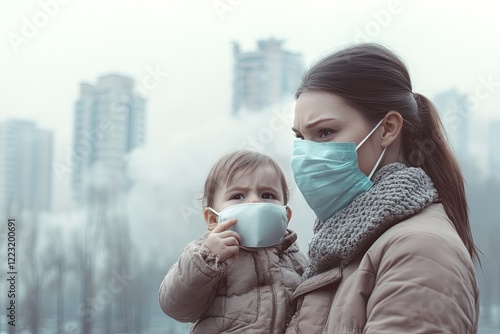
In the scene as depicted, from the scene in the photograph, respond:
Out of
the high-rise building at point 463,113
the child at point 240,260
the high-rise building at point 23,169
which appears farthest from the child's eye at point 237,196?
the high-rise building at point 23,169

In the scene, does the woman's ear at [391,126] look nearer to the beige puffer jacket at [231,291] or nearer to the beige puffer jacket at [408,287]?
the beige puffer jacket at [408,287]

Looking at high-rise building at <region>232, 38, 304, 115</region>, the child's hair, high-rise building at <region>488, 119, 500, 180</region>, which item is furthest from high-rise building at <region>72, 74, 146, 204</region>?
the child's hair

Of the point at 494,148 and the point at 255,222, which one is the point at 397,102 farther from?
the point at 494,148

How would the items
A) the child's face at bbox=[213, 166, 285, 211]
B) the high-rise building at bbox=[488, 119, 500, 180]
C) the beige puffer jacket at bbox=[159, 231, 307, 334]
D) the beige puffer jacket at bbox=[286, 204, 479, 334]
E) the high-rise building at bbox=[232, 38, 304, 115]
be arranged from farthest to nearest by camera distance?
the high-rise building at bbox=[232, 38, 304, 115], the high-rise building at bbox=[488, 119, 500, 180], the child's face at bbox=[213, 166, 285, 211], the beige puffer jacket at bbox=[159, 231, 307, 334], the beige puffer jacket at bbox=[286, 204, 479, 334]

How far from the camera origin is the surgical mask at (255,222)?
1.47 meters

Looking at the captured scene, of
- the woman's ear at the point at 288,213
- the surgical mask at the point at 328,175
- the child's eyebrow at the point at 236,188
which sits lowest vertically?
the woman's ear at the point at 288,213

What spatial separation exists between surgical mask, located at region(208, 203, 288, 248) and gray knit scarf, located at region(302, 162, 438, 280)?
22 centimetres

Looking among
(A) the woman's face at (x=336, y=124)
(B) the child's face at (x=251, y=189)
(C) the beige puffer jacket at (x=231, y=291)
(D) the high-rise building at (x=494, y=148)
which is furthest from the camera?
(D) the high-rise building at (x=494, y=148)

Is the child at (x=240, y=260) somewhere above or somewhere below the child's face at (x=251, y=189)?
below

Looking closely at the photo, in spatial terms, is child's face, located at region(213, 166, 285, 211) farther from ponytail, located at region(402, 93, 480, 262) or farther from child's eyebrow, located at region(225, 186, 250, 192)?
ponytail, located at region(402, 93, 480, 262)

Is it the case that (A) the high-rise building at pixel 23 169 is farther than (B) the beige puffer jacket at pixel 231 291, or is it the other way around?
(A) the high-rise building at pixel 23 169

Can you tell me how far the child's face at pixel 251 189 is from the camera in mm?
1530

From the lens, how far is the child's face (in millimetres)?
1530

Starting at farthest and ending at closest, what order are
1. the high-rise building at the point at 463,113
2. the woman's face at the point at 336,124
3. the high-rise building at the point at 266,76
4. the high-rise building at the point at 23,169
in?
1. the high-rise building at the point at 23,169
2. the high-rise building at the point at 266,76
3. the high-rise building at the point at 463,113
4. the woman's face at the point at 336,124
